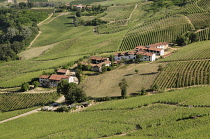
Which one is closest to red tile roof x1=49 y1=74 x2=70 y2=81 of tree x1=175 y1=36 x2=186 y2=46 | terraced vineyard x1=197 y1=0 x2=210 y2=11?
tree x1=175 y1=36 x2=186 y2=46

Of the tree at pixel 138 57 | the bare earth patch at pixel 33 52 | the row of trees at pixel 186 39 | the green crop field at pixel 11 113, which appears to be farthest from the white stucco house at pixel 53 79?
the bare earth patch at pixel 33 52

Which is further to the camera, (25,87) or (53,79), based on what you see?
(53,79)

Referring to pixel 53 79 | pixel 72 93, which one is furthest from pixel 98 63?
pixel 72 93

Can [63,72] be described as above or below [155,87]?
above

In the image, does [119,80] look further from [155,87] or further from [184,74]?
[184,74]

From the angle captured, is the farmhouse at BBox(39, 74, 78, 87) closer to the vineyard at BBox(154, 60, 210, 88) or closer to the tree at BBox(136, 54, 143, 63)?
the tree at BBox(136, 54, 143, 63)

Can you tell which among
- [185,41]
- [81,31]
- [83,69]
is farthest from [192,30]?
[81,31]
